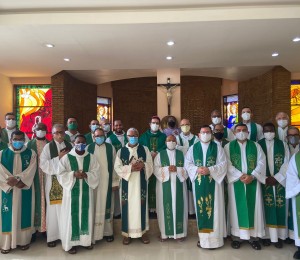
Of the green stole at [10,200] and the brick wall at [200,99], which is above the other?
the brick wall at [200,99]

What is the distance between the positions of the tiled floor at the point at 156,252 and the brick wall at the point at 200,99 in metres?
8.92

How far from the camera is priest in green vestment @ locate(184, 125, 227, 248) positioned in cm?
439

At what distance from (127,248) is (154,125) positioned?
88.4 inches

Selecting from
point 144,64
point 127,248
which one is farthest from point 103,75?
point 127,248

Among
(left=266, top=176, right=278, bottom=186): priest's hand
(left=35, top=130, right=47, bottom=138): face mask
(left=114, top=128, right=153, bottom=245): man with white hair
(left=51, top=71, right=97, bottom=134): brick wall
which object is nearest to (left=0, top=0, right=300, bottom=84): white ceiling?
(left=51, top=71, right=97, bottom=134): brick wall

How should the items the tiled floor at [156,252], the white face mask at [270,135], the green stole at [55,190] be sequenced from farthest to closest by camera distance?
1. the white face mask at [270,135]
2. the green stole at [55,190]
3. the tiled floor at [156,252]

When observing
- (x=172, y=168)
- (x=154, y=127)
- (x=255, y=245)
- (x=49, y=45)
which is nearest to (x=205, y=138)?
(x=172, y=168)

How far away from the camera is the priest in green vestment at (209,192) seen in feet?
14.4

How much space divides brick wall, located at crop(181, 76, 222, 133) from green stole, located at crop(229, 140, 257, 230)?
8.68 meters

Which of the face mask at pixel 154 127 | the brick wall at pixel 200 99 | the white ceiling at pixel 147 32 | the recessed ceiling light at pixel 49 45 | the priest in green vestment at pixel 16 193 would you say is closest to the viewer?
the priest in green vestment at pixel 16 193

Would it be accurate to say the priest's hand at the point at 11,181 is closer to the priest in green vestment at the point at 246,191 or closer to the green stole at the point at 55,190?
the green stole at the point at 55,190

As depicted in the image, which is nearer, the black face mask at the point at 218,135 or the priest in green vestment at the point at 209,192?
the priest in green vestment at the point at 209,192

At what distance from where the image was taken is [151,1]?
4793mm

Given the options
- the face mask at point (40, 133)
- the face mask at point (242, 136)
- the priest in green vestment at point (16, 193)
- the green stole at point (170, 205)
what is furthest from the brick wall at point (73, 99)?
the face mask at point (242, 136)
